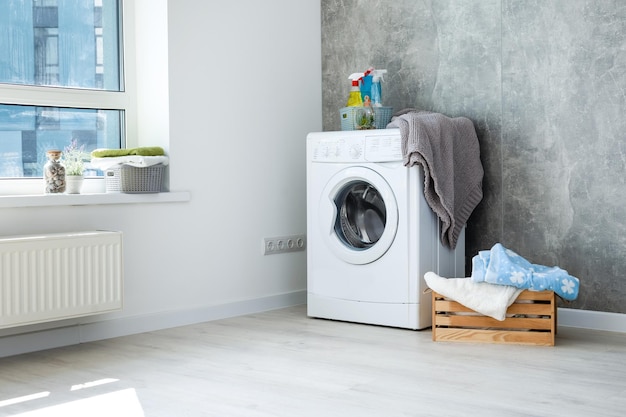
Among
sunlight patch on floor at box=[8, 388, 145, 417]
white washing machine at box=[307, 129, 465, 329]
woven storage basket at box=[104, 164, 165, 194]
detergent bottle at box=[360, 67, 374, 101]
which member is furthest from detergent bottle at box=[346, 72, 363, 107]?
sunlight patch on floor at box=[8, 388, 145, 417]

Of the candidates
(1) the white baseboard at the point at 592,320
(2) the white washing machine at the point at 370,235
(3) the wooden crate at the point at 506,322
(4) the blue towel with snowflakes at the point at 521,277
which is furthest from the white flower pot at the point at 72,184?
(1) the white baseboard at the point at 592,320

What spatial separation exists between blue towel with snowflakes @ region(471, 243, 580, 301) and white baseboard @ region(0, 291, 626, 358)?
1.28ft

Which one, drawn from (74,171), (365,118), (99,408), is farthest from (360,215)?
(99,408)

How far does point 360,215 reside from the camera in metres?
3.83

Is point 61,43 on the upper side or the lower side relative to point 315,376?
upper

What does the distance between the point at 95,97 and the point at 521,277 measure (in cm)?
195

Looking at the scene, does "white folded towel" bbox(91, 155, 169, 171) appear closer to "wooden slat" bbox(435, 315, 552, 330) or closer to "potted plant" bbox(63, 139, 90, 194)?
"potted plant" bbox(63, 139, 90, 194)

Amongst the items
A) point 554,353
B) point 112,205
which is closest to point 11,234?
point 112,205

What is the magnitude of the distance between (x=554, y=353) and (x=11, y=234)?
206cm

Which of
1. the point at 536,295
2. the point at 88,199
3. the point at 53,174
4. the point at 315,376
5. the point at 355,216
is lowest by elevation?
the point at 315,376

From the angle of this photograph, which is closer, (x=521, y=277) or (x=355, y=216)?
(x=521, y=277)

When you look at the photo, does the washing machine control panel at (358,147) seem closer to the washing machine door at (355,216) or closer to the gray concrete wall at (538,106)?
the washing machine door at (355,216)

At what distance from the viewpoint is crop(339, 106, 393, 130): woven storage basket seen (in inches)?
154

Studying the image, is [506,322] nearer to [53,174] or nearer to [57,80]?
[53,174]
